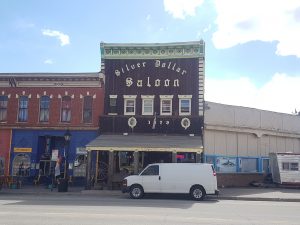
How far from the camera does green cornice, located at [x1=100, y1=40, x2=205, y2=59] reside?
28.2 m

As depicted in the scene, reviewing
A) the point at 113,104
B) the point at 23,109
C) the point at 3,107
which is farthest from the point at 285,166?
the point at 3,107

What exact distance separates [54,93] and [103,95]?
381 centimetres

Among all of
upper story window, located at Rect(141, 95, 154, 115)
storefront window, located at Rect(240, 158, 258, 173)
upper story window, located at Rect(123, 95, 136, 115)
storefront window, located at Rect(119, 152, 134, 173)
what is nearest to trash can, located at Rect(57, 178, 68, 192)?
storefront window, located at Rect(119, 152, 134, 173)

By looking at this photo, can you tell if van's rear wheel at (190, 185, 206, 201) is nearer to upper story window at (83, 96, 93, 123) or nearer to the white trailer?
the white trailer

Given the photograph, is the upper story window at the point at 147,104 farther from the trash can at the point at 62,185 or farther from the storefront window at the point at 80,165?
the trash can at the point at 62,185

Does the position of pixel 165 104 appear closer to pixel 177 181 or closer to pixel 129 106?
pixel 129 106

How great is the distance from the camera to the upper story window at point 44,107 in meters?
29.0

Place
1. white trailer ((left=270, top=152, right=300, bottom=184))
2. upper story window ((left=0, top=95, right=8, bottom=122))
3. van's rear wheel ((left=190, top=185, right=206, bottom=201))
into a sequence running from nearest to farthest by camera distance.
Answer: van's rear wheel ((left=190, top=185, right=206, bottom=201)) → white trailer ((left=270, top=152, right=300, bottom=184)) → upper story window ((left=0, top=95, right=8, bottom=122))

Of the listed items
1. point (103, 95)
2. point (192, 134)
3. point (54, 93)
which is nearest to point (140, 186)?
point (192, 134)

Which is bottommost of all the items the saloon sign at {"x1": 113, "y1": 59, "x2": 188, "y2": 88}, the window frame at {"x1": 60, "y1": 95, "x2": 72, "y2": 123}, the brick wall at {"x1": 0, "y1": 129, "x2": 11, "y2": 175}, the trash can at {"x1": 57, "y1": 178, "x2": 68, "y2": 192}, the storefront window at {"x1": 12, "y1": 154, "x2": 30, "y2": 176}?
the trash can at {"x1": 57, "y1": 178, "x2": 68, "y2": 192}

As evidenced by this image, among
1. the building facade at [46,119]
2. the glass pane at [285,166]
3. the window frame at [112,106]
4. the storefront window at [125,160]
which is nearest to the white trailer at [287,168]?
the glass pane at [285,166]

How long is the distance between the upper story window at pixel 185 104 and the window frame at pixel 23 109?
11.8 meters

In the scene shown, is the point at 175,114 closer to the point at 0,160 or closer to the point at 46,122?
the point at 46,122

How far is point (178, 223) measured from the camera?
10.7m
